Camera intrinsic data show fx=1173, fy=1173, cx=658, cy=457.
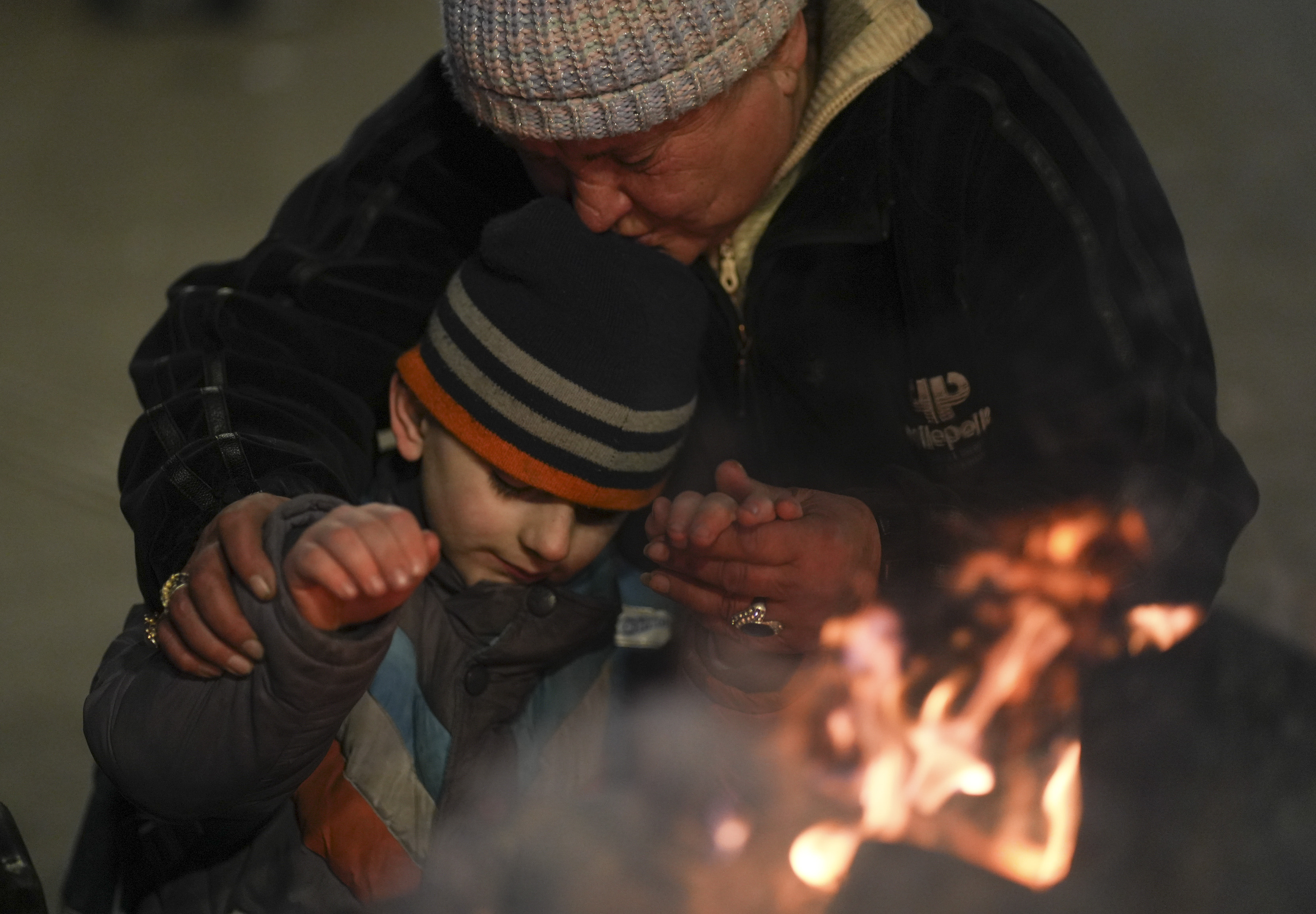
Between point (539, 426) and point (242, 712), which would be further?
point (539, 426)

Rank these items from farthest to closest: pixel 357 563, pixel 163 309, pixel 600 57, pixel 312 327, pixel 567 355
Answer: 1. pixel 163 309
2. pixel 312 327
3. pixel 567 355
4. pixel 600 57
5. pixel 357 563

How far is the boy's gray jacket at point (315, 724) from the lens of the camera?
1.77 feet

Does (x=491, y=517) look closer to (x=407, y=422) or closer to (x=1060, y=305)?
(x=407, y=422)

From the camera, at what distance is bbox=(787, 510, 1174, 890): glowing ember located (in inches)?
29.6

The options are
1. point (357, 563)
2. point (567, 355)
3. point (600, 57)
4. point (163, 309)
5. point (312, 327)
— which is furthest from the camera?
point (163, 309)

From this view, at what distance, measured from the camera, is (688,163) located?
0.69 m

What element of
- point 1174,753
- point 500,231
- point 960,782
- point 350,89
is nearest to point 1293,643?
point 1174,753

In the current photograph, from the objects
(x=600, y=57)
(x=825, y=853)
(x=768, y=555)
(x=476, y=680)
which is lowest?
(x=825, y=853)

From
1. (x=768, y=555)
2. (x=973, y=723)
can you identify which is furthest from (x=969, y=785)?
(x=768, y=555)

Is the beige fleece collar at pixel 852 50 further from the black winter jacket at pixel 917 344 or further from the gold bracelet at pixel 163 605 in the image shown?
the gold bracelet at pixel 163 605

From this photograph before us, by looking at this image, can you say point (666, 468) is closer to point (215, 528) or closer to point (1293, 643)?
point (215, 528)

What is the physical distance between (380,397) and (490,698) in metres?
0.23

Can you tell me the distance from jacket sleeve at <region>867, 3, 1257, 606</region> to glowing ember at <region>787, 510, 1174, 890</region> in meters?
0.04

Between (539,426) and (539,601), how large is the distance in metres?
0.13
